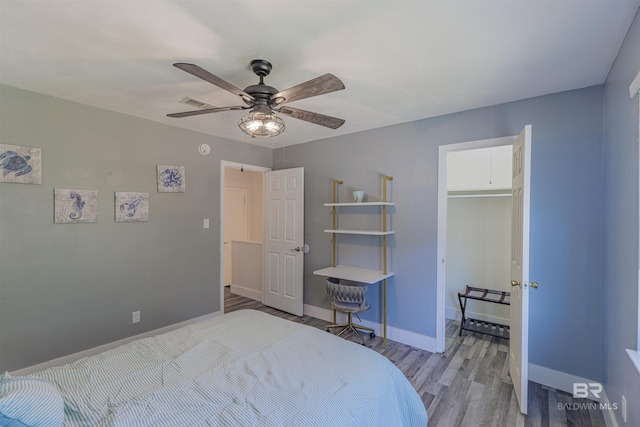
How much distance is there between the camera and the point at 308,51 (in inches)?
70.2

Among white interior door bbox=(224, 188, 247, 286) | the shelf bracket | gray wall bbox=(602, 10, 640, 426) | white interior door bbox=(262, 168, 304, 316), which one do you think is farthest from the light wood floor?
white interior door bbox=(224, 188, 247, 286)

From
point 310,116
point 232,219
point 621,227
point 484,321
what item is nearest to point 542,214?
point 621,227

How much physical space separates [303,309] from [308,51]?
128 inches

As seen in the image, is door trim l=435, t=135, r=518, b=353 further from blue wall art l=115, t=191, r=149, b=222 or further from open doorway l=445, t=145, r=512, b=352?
blue wall art l=115, t=191, r=149, b=222

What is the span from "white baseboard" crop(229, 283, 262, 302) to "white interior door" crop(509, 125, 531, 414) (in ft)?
11.6

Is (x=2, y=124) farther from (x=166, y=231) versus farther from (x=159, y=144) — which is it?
(x=166, y=231)

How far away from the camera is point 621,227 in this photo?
1725mm

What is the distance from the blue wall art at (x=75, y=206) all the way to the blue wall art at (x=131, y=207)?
0.19 m

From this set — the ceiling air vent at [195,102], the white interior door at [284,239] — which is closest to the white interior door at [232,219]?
the white interior door at [284,239]

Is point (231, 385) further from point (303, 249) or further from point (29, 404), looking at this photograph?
point (303, 249)

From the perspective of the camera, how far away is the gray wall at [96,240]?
91.9 inches

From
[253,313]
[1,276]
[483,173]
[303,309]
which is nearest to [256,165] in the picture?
[303,309]

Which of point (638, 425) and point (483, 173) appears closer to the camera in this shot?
point (638, 425)

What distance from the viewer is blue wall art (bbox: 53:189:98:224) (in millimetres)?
2521
